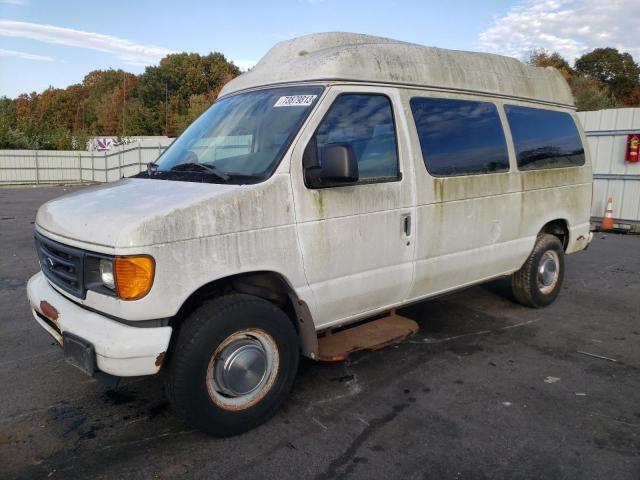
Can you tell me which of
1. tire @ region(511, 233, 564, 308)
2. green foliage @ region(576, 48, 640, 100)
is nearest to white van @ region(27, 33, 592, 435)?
tire @ region(511, 233, 564, 308)

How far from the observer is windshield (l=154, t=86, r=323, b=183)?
3422mm

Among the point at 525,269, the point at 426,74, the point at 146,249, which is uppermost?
the point at 426,74

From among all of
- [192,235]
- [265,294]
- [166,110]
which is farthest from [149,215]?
[166,110]

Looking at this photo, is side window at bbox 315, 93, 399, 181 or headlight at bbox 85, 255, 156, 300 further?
side window at bbox 315, 93, 399, 181

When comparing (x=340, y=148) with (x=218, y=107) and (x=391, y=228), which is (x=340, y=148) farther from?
(x=218, y=107)

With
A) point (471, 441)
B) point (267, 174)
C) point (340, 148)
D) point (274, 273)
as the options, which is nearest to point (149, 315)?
point (274, 273)

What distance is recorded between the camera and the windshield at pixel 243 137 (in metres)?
3.42

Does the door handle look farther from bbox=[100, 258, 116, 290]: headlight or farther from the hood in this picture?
bbox=[100, 258, 116, 290]: headlight

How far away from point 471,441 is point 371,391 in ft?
2.90

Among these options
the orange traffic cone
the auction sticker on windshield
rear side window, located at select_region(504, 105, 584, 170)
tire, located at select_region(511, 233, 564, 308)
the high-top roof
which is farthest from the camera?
the orange traffic cone

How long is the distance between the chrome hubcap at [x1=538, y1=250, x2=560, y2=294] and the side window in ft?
9.15

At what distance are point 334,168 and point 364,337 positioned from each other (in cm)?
145

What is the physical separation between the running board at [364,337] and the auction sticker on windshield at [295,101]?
170 cm

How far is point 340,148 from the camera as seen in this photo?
328 centimetres
